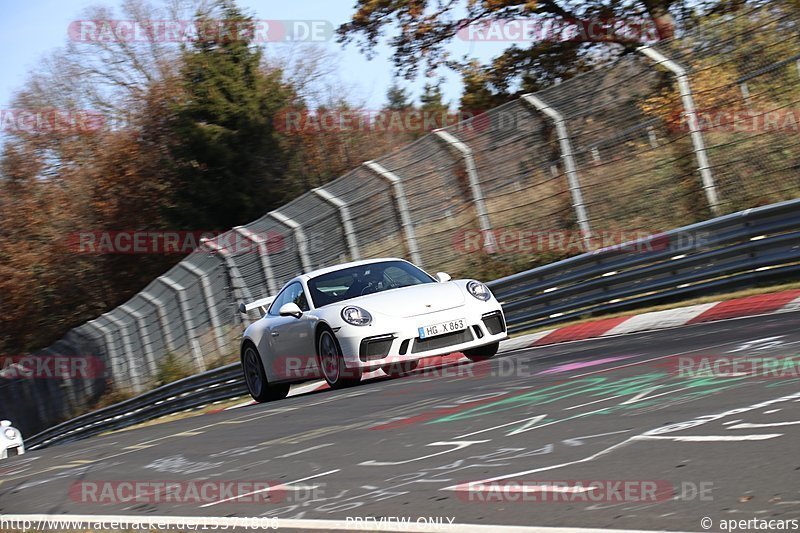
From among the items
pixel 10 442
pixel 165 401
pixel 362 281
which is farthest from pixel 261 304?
pixel 165 401

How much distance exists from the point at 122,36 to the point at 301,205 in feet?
111

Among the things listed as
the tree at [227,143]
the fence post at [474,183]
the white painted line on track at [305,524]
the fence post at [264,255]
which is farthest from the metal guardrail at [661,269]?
the tree at [227,143]

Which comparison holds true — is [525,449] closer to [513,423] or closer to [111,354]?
[513,423]

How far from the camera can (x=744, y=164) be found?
12.0 meters

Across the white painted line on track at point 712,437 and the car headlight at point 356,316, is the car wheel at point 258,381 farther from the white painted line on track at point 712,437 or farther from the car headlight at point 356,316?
the white painted line on track at point 712,437

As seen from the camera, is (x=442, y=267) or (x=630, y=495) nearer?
(x=630, y=495)

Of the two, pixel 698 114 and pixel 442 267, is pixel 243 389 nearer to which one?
pixel 442 267

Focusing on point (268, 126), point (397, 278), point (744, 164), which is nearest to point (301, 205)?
point (397, 278)

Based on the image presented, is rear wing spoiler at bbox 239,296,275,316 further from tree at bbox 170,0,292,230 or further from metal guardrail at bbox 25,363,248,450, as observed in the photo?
tree at bbox 170,0,292,230

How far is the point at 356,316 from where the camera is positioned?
1005cm

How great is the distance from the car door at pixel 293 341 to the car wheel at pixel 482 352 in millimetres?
1602

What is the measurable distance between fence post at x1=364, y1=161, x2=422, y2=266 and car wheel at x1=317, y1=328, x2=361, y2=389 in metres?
5.40

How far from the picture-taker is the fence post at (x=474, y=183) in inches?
581

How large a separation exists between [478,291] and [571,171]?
11.5 feet
